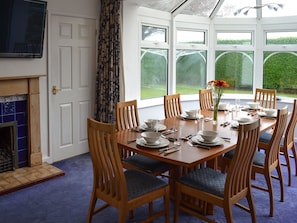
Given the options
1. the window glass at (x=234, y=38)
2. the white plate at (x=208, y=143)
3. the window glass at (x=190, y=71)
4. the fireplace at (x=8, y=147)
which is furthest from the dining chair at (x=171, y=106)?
the window glass at (x=234, y=38)

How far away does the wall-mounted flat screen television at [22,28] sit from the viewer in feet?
12.1

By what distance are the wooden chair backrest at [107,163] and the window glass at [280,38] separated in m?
4.82

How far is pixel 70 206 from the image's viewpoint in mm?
3322

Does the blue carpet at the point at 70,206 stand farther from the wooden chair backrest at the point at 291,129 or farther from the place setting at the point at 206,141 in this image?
the place setting at the point at 206,141

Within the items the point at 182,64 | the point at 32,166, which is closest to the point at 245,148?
the point at 32,166

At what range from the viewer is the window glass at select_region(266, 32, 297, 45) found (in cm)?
602

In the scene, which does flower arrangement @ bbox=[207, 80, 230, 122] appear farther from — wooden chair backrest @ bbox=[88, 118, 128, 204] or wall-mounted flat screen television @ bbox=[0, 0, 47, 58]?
wall-mounted flat screen television @ bbox=[0, 0, 47, 58]

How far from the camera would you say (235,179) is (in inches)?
102

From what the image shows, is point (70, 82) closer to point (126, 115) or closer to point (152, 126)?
point (126, 115)

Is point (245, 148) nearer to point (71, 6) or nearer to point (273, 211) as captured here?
point (273, 211)

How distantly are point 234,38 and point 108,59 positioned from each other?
117 inches

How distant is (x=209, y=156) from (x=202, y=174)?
0.34 metres

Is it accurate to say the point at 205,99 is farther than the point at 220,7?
No

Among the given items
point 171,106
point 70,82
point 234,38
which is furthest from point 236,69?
point 70,82
